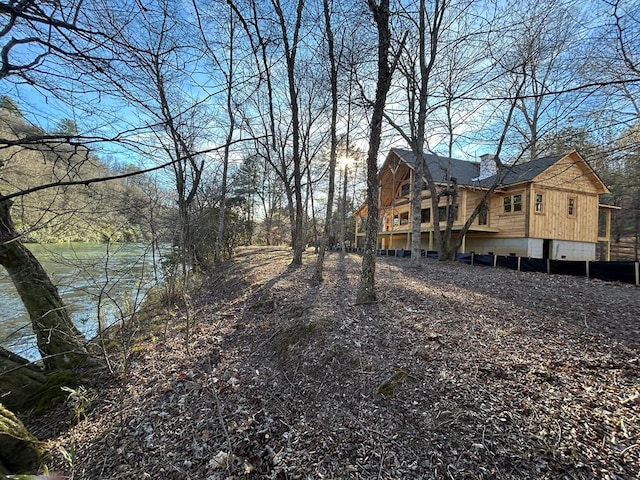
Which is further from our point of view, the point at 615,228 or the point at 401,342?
the point at 615,228

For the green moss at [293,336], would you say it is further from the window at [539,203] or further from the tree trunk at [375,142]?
the window at [539,203]

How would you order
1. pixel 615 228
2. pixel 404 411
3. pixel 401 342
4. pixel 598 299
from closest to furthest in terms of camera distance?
pixel 404 411, pixel 401 342, pixel 598 299, pixel 615 228

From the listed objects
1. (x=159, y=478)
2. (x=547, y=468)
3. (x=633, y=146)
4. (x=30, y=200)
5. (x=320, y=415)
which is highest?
(x=633, y=146)

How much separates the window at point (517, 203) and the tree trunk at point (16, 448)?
1764 centimetres

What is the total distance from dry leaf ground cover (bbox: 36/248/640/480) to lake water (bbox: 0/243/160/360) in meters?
1.27

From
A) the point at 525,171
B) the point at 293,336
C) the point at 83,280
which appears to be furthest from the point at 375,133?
the point at 525,171

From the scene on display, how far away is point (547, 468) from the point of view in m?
1.74

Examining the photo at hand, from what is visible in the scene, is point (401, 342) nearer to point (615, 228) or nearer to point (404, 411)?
point (404, 411)

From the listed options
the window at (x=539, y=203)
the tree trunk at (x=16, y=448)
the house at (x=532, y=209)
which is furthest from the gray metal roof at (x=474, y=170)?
A: the tree trunk at (x=16, y=448)

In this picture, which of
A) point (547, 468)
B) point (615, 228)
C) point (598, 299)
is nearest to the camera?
point (547, 468)

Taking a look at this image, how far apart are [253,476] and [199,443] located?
0.66 metres

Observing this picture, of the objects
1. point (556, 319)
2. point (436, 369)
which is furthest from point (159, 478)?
point (556, 319)

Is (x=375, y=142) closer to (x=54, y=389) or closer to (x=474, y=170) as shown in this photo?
(x=54, y=389)

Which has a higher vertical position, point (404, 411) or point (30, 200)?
point (30, 200)
